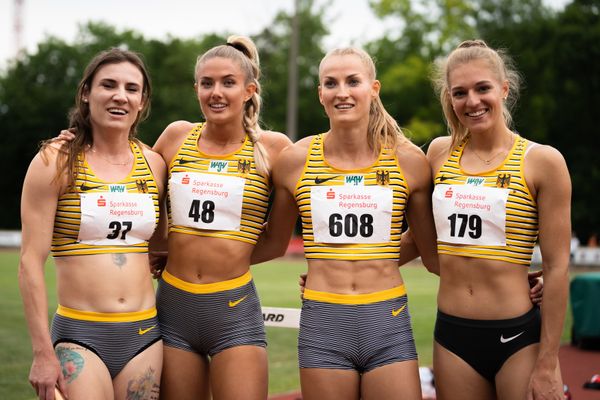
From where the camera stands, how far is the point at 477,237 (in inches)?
149

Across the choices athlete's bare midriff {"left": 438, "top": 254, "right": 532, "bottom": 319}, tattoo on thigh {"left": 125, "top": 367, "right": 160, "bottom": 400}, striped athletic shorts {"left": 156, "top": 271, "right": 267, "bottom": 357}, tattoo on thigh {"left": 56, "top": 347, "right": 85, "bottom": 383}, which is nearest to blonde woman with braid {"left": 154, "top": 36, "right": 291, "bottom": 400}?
striped athletic shorts {"left": 156, "top": 271, "right": 267, "bottom": 357}

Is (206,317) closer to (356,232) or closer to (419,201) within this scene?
(356,232)

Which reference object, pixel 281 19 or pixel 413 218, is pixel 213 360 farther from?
pixel 281 19

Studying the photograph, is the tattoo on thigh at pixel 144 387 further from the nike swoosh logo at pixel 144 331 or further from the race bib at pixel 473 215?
the race bib at pixel 473 215

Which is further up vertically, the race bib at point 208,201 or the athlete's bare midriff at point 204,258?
the race bib at point 208,201

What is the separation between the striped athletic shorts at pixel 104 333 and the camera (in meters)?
3.68

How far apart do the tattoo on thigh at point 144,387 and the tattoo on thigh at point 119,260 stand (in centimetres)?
53

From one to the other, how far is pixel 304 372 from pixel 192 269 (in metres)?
0.83

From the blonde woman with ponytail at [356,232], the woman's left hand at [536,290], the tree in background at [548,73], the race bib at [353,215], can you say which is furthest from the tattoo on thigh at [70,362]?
the tree in background at [548,73]

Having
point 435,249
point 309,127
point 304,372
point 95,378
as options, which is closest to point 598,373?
point 435,249

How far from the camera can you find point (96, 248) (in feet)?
12.3

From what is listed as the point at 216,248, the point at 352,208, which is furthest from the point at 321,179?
the point at 216,248

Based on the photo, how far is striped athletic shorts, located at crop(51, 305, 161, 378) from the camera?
3684 millimetres

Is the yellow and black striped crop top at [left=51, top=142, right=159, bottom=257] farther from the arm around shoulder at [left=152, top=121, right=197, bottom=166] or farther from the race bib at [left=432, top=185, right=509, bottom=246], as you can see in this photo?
the race bib at [left=432, top=185, right=509, bottom=246]
